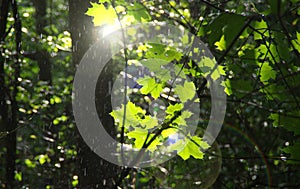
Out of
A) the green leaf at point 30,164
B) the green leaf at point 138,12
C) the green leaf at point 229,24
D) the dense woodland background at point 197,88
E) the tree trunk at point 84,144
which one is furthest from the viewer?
the green leaf at point 30,164

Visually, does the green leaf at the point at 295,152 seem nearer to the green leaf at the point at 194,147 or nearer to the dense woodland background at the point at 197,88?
the dense woodland background at the point at 197,88

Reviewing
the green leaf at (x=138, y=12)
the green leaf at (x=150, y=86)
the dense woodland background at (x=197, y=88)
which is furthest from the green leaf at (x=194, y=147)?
the green leaf at (x=138, y=12)

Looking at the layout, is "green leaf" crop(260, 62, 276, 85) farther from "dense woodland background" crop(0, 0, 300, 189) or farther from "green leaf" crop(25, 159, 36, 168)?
"green leaf" crop(25, 159, 36, 168)

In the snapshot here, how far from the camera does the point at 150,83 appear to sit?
198 cm

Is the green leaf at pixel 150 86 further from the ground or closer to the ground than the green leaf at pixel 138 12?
closer to the ground

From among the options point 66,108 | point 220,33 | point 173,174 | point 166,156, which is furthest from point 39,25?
point 220,33

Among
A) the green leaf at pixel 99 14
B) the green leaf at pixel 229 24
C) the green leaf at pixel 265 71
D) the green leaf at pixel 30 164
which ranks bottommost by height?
the green leaf at pixel 30 164

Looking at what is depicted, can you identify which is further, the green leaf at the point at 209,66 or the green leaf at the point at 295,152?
the green leaf at the point at 209,66

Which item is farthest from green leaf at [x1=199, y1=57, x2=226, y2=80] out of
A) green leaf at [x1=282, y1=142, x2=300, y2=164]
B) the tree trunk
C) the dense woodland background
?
the tree trunk

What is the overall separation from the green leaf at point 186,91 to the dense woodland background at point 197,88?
0.07 metres

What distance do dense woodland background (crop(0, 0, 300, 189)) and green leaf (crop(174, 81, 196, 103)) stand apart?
0.07 metres

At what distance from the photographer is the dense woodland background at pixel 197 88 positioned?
5.24 ft

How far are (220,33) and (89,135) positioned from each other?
1.34 m

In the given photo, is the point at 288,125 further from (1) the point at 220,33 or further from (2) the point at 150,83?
(2) the point at 150,83
